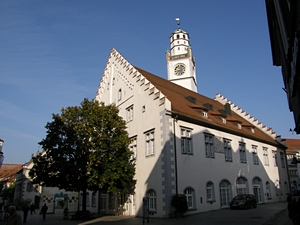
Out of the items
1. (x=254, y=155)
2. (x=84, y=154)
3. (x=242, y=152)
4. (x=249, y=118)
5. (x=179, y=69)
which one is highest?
(x=179, y=69)

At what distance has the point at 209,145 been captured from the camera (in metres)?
26.0

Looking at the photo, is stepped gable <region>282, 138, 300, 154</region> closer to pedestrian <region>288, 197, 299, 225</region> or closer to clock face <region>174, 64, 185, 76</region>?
clock face <region>174, 64, 185, 76</region>

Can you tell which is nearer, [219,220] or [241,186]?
[219,220]

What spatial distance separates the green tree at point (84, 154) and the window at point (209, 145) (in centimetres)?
743

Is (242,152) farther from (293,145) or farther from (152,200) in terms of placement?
(293,145)

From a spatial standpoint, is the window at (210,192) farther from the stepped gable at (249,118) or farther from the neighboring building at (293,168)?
the neighboring building at (293,168)

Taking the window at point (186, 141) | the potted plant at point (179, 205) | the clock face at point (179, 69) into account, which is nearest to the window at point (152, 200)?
the potted plant at point (179, 205)

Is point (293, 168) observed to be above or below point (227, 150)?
above

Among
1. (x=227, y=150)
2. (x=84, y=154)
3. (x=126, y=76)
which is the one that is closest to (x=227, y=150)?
(x=227, y=150)

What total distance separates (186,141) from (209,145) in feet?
11.8

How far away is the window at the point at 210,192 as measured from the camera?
23980 millimetres

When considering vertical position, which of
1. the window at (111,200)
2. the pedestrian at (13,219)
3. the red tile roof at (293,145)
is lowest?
the window at (111,200)

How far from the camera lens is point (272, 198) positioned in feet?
113

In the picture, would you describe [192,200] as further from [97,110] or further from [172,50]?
[172,50]
